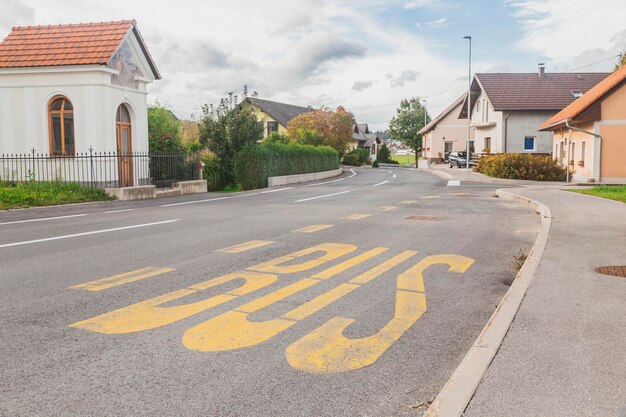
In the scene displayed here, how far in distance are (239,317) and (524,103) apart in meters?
46.7

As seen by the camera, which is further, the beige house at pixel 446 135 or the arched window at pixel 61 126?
the beige house at pixel 446 135

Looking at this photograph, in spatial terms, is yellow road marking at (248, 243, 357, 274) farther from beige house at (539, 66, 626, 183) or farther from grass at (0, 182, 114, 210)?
beige house at (539, 66, 626, 183)

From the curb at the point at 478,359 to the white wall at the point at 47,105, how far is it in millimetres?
17997

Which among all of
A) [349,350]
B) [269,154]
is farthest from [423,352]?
[269,154]

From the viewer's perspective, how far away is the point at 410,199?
61.3ft

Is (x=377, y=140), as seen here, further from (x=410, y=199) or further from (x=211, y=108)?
(x=410, y=199)

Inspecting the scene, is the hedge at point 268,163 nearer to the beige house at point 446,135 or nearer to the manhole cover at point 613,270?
the manhole cover at point 613,270

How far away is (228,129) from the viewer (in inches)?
1104

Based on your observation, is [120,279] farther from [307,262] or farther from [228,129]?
[228,129]

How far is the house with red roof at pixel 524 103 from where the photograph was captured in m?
46.6

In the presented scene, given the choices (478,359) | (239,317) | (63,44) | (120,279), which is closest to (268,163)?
(63,44)

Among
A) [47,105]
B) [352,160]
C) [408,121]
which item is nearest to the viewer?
[47,105]

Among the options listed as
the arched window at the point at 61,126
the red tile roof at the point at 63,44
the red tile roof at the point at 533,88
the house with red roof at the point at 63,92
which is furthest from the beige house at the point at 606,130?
the arched window at the point at 61,126

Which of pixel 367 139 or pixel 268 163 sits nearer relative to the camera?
pixel 268 163
